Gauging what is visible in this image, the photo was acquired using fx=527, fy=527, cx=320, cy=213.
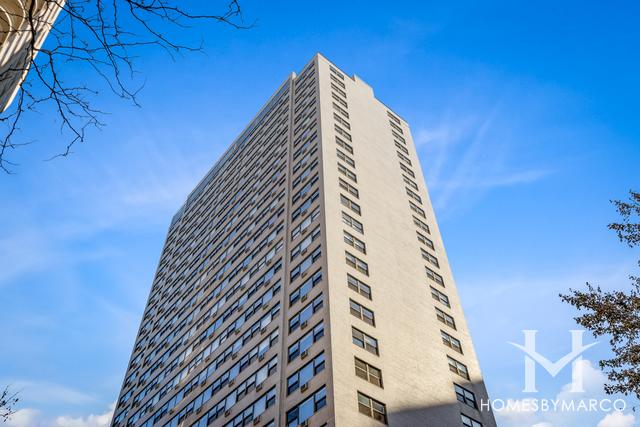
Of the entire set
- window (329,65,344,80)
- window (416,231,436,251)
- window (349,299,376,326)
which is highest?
window (329,65,344,80)

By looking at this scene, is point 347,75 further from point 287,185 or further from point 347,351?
point 347,351

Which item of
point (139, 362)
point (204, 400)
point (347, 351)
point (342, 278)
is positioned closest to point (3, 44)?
point (347, 351)

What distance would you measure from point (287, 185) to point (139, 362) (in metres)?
28.4

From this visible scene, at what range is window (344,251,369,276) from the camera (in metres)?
40.7

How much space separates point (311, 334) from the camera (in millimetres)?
34906

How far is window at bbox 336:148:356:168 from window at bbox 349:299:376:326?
20349 millimetres

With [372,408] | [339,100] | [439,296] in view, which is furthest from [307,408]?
[339,100]

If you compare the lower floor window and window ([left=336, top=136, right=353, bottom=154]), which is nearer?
the lower floor window

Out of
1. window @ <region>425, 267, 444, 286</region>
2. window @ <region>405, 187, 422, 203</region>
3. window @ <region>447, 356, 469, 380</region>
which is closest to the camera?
window @ <region>447, 356, 469, 380</region>

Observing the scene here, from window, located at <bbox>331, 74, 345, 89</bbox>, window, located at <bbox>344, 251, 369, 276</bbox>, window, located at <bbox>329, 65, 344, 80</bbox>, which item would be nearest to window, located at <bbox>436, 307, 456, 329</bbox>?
window, located at <bbox>344, 251, 369, 276</bbox>

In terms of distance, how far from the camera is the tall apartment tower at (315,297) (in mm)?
32969

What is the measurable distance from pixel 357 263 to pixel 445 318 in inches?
373

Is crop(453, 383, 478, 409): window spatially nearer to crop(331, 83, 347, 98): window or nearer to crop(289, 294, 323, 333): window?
crop(289, 294, 323, 333): window

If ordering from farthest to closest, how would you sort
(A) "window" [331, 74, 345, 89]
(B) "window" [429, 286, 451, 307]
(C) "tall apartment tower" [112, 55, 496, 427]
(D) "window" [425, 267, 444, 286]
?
(A) "window" [331, 74, 345, 89] < (D) "window" [425, 267, 444, 286] < (B) "window" [429, 286, 451, 307] < (C) "tall apartment tower" [112, 55, 496, 427]
